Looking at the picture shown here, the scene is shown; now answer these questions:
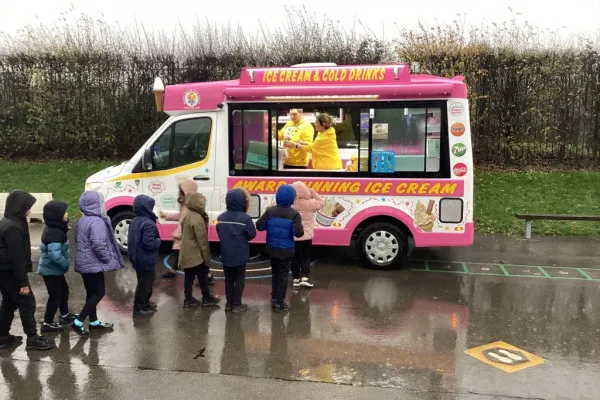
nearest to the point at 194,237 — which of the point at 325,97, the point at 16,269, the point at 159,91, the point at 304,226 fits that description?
the point at 304,226

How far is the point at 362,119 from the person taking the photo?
7605mm

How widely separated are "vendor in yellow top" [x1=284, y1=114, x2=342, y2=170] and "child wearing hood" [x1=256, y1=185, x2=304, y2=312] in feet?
5.47

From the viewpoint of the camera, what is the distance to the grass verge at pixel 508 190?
33.6 feet

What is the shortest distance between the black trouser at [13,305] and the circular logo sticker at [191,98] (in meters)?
3.88

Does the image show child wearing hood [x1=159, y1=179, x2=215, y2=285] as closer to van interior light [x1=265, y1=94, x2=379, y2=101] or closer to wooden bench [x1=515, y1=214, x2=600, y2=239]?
van interior light [x1=265, y1=94, x2=379, y2=101]

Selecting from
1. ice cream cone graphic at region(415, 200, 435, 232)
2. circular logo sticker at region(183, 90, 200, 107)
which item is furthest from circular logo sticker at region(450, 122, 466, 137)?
circular logo sticker at region(183, 90, 200, 107)

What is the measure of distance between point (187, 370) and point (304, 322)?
5.10ft

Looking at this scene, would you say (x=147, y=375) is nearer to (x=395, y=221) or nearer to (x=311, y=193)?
(x=311, y=193)

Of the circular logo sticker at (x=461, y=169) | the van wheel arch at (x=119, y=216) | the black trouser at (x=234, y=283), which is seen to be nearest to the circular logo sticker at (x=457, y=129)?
the circular logo sticker at (x=461, y=169)

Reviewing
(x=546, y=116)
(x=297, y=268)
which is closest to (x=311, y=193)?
(x=297, y=268)

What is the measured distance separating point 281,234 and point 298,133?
2.12 metres

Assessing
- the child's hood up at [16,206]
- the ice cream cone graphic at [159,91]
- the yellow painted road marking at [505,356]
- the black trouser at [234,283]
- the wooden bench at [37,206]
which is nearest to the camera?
the yellow painted road marking at [505,356]

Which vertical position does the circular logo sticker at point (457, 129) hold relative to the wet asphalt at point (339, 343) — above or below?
above

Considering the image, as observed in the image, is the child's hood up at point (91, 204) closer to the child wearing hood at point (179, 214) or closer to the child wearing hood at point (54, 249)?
the child wearing hood at point (54, 249)
